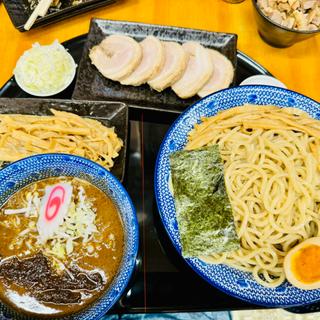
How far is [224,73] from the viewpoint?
2.62 metres

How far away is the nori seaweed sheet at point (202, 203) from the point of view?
1.83 meters

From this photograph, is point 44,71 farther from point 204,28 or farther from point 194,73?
point 204,28

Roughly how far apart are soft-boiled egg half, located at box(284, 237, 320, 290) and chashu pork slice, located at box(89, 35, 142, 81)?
1.58m

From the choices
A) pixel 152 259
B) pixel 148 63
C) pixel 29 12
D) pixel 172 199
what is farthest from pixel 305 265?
pixel 29 12

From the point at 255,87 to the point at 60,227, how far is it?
4.33 feet

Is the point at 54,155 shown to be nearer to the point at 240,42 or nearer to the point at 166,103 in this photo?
the point at 166,103

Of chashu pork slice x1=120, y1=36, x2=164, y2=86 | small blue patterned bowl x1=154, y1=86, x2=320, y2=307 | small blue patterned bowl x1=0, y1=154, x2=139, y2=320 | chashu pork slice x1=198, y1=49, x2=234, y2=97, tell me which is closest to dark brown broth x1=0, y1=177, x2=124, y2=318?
small blue patterned bowl x1=0, y1=154, x2=139, y2=320

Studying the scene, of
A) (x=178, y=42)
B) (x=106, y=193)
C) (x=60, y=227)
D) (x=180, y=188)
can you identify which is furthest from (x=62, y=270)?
(x=178, y=42)

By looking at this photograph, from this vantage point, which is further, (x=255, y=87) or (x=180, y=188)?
(x=255, y=87)

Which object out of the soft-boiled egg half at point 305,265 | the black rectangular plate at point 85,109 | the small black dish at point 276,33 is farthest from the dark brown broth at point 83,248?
the small black dish at point 276,33

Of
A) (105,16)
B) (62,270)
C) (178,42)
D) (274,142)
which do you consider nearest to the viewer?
(62,270)

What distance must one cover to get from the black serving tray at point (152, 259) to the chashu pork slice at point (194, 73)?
7.3 inches

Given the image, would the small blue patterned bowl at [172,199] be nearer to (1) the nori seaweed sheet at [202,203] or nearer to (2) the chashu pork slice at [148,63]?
(1) the nori seaweed sheet at [202,203]

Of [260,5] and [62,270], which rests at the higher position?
[260,5]
